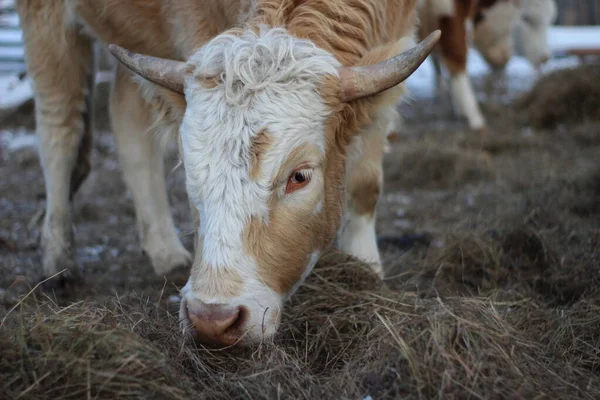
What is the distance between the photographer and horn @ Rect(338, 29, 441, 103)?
115 inches

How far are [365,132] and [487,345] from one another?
45.4 inches

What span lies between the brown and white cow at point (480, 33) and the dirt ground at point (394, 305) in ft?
5.63

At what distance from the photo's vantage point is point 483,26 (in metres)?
10.2

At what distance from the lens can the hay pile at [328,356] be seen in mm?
2189

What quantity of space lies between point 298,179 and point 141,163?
2.09 m

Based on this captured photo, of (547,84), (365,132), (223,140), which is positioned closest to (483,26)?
(547,84)

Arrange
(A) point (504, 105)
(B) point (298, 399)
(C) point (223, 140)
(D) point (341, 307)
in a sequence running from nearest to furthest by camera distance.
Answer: (B) point (298, 399) < (C) point (223, 140) < (D) point (341, 307) < (A) point (504, 105)

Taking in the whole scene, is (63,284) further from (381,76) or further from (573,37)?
(573,37)

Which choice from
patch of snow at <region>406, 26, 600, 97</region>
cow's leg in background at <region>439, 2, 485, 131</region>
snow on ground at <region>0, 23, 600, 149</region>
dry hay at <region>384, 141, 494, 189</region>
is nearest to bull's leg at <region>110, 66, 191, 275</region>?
dry hay at <region>384, 141, 494, 189</region>

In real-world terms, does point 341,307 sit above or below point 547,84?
above

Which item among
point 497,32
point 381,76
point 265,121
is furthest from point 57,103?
point 497,32

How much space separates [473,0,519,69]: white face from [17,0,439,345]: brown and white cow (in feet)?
21.8

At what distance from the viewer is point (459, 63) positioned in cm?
852

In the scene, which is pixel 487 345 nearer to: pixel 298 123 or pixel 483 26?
pixel 298 123
